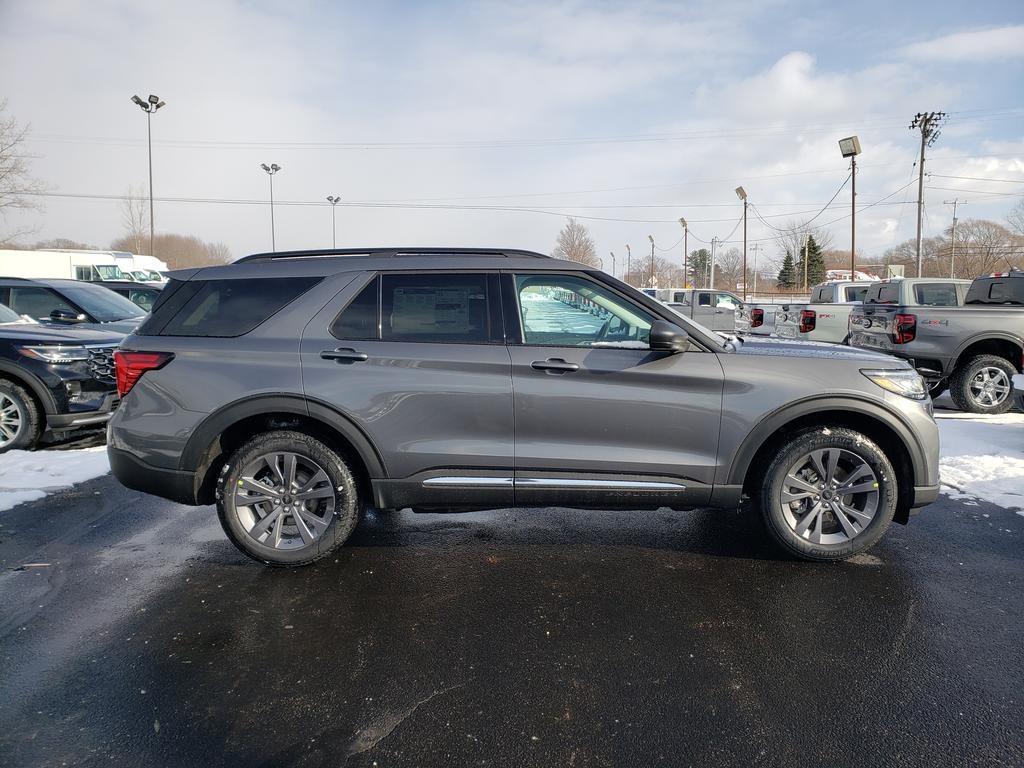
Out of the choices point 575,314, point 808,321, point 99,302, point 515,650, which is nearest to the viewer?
point 515,650

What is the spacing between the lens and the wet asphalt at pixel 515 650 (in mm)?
2268

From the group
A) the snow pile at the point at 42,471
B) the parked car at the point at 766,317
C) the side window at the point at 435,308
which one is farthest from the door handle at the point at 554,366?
the parked car at the point at 766,317

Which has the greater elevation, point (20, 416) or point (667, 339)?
point (667, 339)

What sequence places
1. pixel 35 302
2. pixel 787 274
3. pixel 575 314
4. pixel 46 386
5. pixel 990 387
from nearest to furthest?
pixel 575 314
pixel 46 386
pixel 990 387
pixel 35 302
pixel 787 274

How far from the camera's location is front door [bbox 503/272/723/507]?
352cm

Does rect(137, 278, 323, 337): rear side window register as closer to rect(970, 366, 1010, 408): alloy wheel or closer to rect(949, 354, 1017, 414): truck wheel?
rect(949, 354, 1017, 414): truck wheel

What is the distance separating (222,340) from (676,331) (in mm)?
2610

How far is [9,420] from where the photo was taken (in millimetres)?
6230

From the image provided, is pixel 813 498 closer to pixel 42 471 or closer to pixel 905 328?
pixel 905 328

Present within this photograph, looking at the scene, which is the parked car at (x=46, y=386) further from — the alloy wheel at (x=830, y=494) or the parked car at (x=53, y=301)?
the alloy wheel at (x=830, y=494)

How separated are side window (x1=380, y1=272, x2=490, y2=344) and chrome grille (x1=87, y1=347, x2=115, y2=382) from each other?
432cm

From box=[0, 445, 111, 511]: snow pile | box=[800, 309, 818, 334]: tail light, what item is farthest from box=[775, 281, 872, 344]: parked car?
box=[0, 445, 111, 511]: snow pile

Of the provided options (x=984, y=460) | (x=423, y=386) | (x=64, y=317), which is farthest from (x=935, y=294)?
(x=64, y=317)

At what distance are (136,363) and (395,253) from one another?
1627mm
